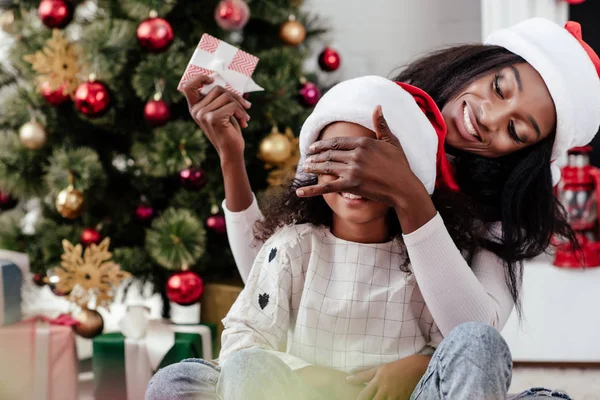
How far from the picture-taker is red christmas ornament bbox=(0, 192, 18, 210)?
69.8 inches

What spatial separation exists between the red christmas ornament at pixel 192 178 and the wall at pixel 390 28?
711mm

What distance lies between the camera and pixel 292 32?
1.70m

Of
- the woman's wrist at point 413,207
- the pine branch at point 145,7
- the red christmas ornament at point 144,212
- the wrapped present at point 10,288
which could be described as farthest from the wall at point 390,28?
the woman's wrist at point 413,207

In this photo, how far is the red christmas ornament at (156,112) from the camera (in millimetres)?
1551

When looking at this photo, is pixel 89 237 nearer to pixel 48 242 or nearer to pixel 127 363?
pixel 48 242

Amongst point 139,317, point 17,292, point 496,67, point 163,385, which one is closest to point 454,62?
point 496,67

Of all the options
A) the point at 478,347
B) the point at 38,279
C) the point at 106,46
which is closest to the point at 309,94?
the point at 106,46

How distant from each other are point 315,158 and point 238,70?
313 mm

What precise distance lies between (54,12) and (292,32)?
54cm

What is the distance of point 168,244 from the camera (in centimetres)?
158

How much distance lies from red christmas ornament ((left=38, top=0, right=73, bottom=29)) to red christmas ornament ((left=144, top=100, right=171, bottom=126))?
0.28 metres

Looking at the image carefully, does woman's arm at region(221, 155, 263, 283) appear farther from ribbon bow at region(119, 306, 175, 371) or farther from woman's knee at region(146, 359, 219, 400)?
ribbon bow at region(119, 306, 175, 371)

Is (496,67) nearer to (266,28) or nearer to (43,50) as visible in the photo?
(266,28)

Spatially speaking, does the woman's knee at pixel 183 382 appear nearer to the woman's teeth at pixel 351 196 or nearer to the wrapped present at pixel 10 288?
the woman's teeth at pixel 351 196
